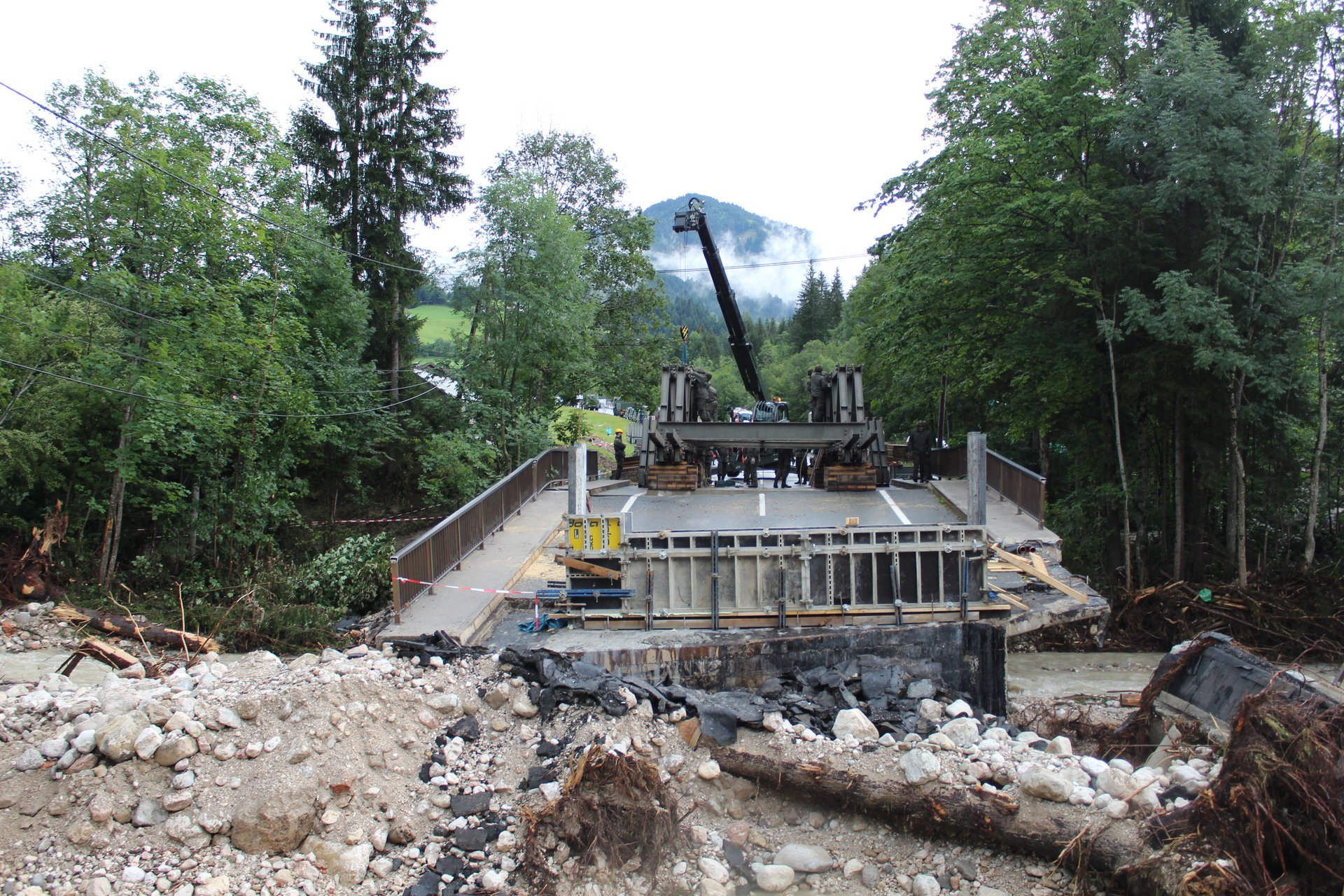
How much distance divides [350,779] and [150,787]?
1.35 m

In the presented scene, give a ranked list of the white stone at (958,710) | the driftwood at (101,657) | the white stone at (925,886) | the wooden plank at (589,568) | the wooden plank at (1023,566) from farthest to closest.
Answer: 1. the wooden plank at (1023,566)
2. the wooden plank at (589,568)
3. the white stone at (958,710)
4. the driftwood at (101,657)
5. the white stone at (925,886)

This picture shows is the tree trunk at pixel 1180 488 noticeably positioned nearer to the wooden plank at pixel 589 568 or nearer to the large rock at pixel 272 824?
A: the wooden plank at pixel 589 568

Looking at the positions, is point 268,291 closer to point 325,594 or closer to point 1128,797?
point 325,594

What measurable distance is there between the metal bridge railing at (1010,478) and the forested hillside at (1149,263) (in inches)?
68.3

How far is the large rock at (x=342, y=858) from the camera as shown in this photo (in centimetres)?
602

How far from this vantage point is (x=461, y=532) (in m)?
13.4

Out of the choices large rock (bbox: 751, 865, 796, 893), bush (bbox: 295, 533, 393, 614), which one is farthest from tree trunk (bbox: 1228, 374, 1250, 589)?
bush (bbox: 295, 533, 393, 614)

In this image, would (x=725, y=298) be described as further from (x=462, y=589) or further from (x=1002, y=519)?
(x=462, y=589)

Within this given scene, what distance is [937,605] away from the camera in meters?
10.7

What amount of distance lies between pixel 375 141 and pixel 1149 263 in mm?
19757

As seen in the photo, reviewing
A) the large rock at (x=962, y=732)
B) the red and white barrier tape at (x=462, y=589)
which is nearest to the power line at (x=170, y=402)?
the red and white barrier tape at (x=462, y=589)

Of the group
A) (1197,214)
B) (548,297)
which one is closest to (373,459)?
(548,297)

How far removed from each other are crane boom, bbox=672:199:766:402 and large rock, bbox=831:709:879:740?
624 inches

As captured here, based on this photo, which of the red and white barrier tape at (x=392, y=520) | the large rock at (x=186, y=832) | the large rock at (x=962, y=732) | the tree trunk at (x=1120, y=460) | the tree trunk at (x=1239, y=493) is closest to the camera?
the large rock at (x=186, y=832)
